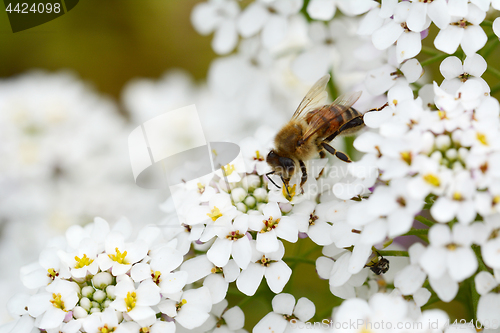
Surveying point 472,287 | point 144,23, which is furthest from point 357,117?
point 144,23

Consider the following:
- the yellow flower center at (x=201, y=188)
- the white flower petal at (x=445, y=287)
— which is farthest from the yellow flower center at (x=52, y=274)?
the white flower petal at (x=445, y=287)

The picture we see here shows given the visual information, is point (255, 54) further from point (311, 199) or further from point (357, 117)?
point (311, 199)

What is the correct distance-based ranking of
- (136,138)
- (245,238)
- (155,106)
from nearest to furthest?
(245,238)
(136,138)
(155,106)

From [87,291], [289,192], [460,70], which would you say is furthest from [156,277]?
[460,70]

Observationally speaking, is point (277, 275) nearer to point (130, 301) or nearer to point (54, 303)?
point (130, 301)

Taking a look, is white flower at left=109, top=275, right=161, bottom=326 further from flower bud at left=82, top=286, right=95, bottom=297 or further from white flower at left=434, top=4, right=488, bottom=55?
white flower at left=434, top=4, right=488, bottom=55

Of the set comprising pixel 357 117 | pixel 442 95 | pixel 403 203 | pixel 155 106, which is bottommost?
pixel 155 106
